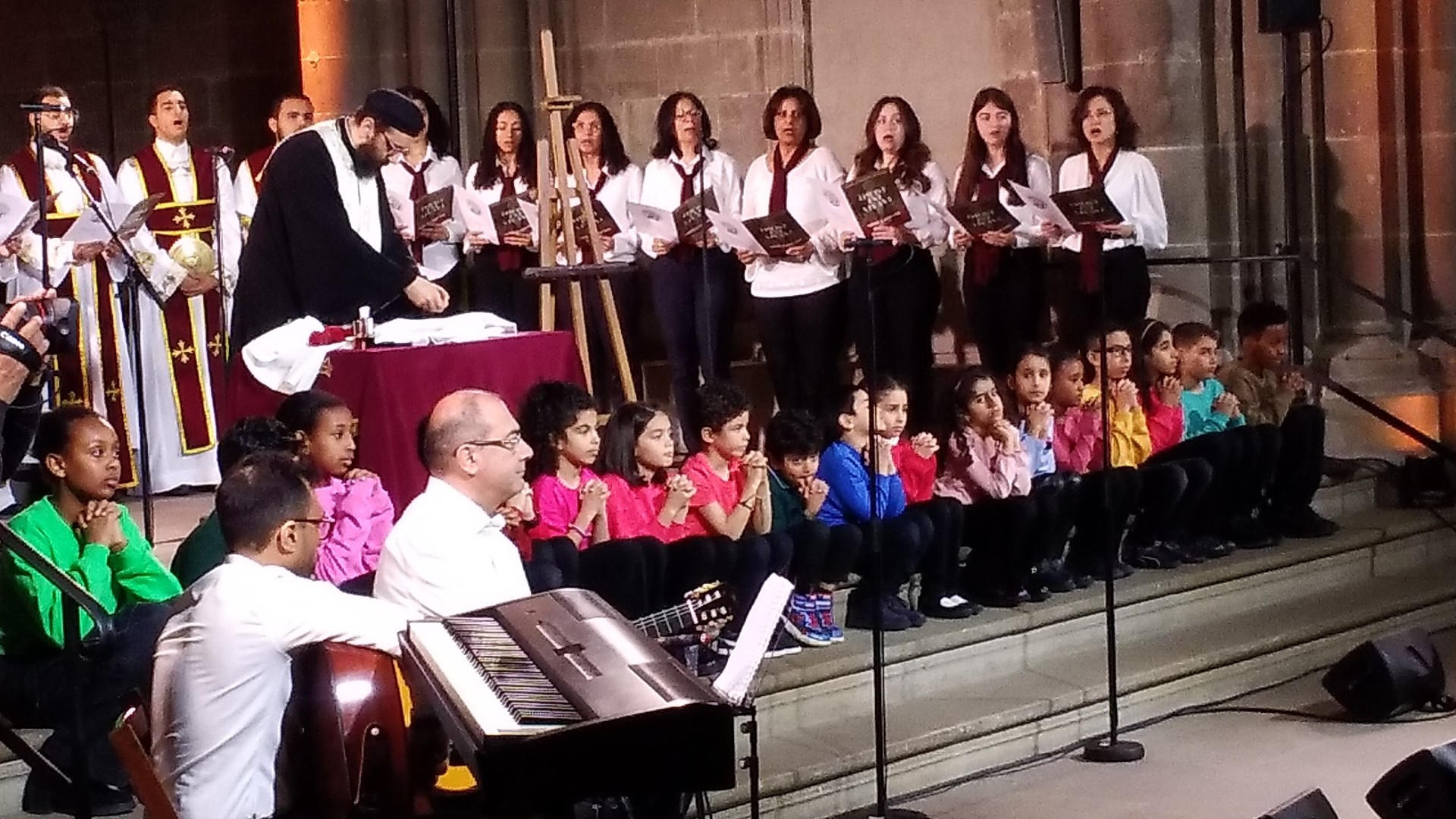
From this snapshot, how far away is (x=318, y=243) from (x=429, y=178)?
2.63 m

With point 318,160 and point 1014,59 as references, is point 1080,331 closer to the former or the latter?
point 1014,59

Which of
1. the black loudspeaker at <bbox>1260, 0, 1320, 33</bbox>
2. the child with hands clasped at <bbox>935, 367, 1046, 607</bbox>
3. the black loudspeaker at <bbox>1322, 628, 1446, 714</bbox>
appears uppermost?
the black loudspeaker at <bbox>1260, 0, 1320, 33</bbox>

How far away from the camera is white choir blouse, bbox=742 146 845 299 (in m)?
8.77

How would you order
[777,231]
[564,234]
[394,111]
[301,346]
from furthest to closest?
[777,231] → [564,234] → [394,111] → [301,346]

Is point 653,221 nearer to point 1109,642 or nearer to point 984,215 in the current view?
point 984,215

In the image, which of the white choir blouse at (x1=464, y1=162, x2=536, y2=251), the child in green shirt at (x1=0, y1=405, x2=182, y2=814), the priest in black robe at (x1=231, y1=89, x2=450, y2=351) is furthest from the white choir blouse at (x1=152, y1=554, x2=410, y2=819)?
the white choir blouse at (x1=464, y1=162, x2=536, y2=251)

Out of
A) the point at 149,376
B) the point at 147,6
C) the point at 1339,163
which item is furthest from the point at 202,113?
the point at 1339,163

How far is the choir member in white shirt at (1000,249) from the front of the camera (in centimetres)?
878

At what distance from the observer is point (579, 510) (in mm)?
6125

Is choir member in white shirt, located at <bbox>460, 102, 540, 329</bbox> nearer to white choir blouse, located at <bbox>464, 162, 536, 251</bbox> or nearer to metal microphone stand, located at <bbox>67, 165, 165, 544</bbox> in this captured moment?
white choir blouse, located at <bbox>464, 162, 536, 251</bbox>

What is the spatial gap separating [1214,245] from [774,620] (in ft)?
19.8

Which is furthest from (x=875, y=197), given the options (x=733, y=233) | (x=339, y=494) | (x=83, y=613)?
(x=83, y=613)

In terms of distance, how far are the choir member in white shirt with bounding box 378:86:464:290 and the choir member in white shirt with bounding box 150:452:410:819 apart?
4.76m

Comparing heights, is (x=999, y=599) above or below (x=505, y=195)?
below
